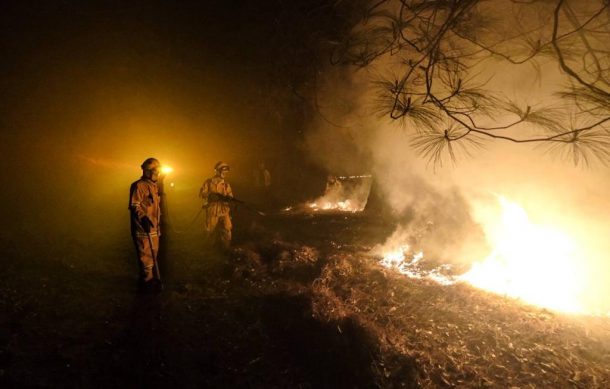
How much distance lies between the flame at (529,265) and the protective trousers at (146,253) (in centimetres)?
567

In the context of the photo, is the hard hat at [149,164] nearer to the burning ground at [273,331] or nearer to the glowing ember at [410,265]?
the burning ground at [273,331]

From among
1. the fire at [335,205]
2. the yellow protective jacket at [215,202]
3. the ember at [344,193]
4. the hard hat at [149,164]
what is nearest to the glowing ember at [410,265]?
the yellow protective jacket at [215,202]

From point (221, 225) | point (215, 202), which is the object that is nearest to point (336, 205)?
point (221, 225)

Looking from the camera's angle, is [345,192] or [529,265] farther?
[345,192]

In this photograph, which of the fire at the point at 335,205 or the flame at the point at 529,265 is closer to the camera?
the flame at the point at 529,265

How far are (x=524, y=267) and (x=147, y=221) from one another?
6859mm

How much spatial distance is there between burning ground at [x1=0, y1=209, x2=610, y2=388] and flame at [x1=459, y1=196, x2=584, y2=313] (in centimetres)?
59

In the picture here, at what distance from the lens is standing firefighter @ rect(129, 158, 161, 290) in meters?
4.91

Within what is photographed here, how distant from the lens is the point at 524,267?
6.11 meters

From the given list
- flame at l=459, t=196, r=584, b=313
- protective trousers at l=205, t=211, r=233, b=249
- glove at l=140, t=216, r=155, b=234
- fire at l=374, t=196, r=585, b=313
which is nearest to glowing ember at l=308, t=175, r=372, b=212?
protective trousers at l=205, t=211, r=233, b=249

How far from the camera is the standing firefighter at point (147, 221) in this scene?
4914mm

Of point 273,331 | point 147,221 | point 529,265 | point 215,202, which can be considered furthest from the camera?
point 215,202

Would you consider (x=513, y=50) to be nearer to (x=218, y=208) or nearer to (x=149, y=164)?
(x=149, y=164)

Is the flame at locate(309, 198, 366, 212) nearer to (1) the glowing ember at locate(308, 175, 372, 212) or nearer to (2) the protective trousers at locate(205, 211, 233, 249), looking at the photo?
(1) the glowing ember at locate(308, 175, 372, 212)
